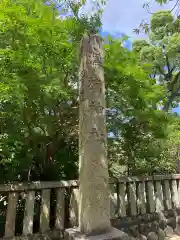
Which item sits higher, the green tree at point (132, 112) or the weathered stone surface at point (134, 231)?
the green tree at point (132, 112)

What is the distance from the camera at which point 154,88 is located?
4316 millimetres

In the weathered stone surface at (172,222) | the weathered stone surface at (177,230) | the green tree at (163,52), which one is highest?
the green tree at (163,52)

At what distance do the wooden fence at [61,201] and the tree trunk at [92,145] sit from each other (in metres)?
0.65

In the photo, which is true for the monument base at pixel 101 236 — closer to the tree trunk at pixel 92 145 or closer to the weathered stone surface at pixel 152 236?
the tree trunk at pixel 92 145

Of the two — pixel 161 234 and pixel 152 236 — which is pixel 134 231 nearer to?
pixel 152 236

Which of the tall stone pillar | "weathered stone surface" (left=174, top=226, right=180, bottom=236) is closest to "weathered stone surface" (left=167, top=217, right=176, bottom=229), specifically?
"weathered stone surface" (left=174, top=226, right=180, bottom=236)

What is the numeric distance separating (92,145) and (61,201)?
1.11 m

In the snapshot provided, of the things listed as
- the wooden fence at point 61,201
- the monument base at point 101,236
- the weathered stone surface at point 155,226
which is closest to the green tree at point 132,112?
the wooden fence at point 61,201

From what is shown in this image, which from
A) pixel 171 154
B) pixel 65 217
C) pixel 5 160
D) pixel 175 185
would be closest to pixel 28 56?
pixel 5 160

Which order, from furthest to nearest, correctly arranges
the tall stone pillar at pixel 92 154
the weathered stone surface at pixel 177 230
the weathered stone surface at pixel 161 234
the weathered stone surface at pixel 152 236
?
the weathered stone surface at pixel 177 230 < the weathered stone surface at pixel 161 234 < the weathered stone surface at pixel 152 236 < the tall stone pillar at pixel 92 154

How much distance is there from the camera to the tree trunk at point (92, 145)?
102 inches

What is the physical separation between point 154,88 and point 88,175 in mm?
2474

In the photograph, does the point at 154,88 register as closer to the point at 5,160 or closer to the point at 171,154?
the point at 171,154

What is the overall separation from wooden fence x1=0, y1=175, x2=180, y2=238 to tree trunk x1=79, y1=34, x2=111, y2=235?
65 cm
